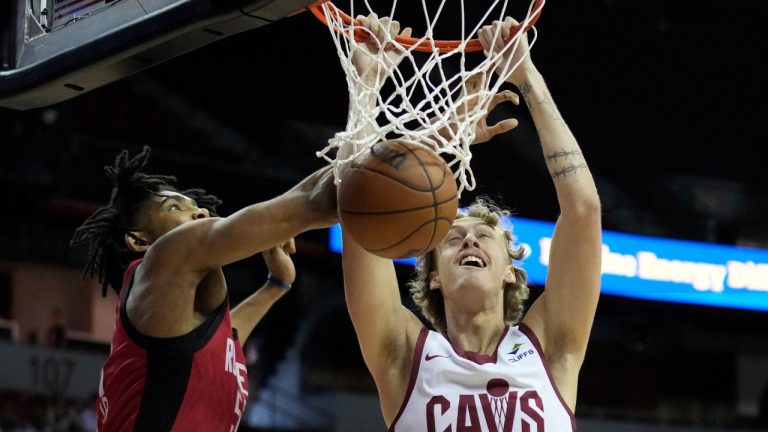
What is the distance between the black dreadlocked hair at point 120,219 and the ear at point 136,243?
1.0 inches

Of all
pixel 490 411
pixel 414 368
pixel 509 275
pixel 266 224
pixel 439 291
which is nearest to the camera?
pixel 266 224

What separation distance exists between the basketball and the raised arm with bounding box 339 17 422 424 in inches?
18.3

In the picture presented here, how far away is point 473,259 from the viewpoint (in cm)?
295

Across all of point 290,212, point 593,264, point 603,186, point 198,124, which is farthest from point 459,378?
point 603,186

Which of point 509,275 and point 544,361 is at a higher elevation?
point 509,275

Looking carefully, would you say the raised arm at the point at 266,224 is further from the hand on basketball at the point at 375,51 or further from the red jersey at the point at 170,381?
the hand on basketball at the point at 375,51

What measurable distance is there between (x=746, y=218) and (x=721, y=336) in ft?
3.70

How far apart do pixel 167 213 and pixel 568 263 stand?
3.61ft

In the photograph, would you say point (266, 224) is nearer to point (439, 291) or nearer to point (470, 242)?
point (470, 242)

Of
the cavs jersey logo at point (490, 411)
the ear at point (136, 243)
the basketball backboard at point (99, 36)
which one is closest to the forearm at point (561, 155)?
the cavs jersey logo at point (490, 411)

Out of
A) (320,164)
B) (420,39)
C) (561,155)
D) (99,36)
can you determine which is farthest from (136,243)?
(320,164)

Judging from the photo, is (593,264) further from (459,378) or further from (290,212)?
(290,212)

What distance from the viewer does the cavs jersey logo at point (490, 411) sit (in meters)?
2.70

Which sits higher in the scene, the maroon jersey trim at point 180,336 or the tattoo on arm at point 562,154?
the tattoo on arm at point 562,154
